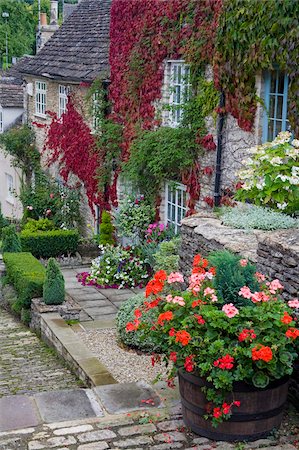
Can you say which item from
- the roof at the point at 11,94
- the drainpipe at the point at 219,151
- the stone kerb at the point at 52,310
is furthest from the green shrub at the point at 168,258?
the roof at the point at 11,94

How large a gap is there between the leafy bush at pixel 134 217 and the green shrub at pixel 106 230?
1.32m

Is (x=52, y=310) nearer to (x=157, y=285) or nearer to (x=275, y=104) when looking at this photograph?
(x=275, y=104)

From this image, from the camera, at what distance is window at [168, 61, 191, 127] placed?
13.1 meters

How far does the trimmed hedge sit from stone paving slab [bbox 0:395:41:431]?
10714 mm

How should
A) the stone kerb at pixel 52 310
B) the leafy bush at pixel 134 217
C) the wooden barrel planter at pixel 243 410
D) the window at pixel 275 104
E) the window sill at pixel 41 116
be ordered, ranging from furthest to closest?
the window sill at pixel 41 116
the leafy bush at pixel 134 217
the stone kerb at pixel 52 310
the window at pixel 275 104
the wooden barrel planter at pixel 243 410

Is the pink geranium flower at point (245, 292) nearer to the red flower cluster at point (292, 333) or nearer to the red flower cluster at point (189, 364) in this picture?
the red flower cluster at point (292, 333)

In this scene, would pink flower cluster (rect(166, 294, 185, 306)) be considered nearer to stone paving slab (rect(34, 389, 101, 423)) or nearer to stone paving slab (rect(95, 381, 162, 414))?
stone paving slab (rect(95, 381, 162, 414))

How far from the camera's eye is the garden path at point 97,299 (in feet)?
39.7

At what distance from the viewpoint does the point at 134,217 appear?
15078 mm

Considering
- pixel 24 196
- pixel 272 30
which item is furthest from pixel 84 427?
pixel 24 196

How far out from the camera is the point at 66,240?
56.4ft

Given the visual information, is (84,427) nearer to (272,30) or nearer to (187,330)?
(187,330)

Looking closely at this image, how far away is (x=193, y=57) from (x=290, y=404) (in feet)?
26.5

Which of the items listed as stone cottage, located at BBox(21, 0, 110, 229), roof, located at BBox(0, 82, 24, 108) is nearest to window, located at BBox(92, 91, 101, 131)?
stone cottage, located at BBox(21, 0, 110, 229)
